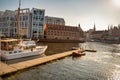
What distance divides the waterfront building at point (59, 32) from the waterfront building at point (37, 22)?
28.6ft

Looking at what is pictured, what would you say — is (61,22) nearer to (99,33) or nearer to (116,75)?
(99,33)

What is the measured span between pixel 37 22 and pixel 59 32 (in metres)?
20.6

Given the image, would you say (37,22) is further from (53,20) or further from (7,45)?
(7,45)

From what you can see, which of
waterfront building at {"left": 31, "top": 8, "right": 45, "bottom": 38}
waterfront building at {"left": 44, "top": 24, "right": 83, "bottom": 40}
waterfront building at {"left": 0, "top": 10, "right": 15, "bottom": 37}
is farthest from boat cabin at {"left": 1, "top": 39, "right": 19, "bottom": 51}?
waterfront building at {"left": 0, "top": 10, "right": 15, "bottom": 37}

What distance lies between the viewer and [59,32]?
9562cm

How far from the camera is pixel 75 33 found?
350ft

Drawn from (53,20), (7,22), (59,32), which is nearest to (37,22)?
(59,32)

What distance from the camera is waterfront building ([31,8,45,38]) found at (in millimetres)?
80188

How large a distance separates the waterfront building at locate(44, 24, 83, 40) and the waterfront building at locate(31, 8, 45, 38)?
8728mm

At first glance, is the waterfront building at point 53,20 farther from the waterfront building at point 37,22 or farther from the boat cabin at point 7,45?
the boat cabin at point 7,45

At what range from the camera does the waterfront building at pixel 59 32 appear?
89931 millimetres

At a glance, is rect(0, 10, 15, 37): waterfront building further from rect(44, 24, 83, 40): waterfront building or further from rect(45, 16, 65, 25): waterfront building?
rect(45, 16, 65, 25): waterfront building

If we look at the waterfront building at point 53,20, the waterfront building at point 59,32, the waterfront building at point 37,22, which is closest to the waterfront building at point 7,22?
the waterfront building at point 37,22

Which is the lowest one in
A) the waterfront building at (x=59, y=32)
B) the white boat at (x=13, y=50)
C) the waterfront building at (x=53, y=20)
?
the white boat at (x=13, y=50)
